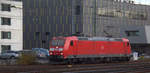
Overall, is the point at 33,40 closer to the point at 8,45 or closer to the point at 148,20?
the point at 8,45

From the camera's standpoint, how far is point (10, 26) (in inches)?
2141

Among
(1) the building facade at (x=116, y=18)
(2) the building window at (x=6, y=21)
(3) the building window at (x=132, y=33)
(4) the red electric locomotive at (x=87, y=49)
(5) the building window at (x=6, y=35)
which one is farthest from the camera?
(1) the building facade at (x=116, y=18)

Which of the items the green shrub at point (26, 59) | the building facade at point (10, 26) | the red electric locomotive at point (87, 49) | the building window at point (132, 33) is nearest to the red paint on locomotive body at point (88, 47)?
the red electric locomotive at point (87, 49)

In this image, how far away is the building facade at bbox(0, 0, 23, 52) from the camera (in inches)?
2100

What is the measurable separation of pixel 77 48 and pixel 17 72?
12.4 metres

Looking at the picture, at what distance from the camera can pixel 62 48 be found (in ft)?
97.9

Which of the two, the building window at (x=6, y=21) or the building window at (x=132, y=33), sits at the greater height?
the building window at (x=6, y=21)

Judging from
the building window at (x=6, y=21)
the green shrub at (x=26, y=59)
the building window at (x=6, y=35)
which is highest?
the building window at (x=6, y=21)

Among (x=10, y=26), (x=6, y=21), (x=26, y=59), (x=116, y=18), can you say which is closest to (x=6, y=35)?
(x=10, y=26)

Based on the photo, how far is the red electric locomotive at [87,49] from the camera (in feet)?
98.4

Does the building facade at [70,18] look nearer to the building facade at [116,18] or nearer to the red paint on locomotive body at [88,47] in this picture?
the building facade at [116,18]

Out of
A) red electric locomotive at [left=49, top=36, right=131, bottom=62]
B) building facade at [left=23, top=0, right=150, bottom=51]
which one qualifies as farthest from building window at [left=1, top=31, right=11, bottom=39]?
red electric locomotive at [left=49, top=36, right=131, bottom=62]

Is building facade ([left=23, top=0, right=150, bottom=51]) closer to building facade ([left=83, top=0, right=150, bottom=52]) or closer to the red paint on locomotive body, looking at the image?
building facade ([left=83, top=0, right=150, bottom=52])

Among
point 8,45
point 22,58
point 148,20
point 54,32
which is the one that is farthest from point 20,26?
point 148,20
